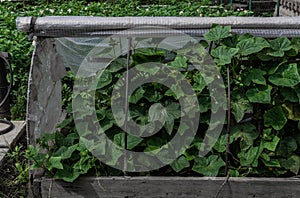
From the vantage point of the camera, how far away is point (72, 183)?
210 centimetres

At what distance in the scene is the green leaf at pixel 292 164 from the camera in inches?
84.3

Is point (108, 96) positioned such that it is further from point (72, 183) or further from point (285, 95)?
point (285, 95)

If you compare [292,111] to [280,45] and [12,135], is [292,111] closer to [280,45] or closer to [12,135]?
[280,45]

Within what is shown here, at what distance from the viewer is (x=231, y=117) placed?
2213mm

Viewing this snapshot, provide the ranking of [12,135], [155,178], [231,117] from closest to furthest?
[155,178]
[231,117]
[12,135]

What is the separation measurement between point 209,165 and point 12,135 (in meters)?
1.70

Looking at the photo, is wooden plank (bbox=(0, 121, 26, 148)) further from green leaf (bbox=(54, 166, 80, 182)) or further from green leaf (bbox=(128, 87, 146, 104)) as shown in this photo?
green leaf (bbox=(128, 87, 146, 104))

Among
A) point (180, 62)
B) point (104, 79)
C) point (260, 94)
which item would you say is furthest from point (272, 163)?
point (104, 79)

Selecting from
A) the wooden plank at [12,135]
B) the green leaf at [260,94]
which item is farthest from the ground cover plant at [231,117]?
the wooden plank at [12,135]

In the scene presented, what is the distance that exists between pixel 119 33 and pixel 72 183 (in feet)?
2.21

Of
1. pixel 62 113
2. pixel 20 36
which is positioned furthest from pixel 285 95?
pixel 20 36

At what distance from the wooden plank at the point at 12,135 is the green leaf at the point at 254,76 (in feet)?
5.32

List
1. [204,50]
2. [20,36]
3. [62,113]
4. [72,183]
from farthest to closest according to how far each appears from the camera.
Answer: [20,36], [62,113], [204,50], [72,183]

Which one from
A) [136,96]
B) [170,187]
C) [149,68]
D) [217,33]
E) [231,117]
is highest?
[217,33]
